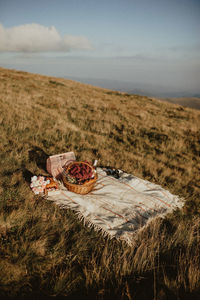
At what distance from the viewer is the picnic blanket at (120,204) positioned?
3.38 metres

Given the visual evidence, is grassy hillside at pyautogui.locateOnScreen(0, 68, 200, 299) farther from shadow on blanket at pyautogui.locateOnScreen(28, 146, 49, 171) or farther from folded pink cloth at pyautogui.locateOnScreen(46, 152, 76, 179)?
folded pink cloth at pyautogui.locateOnScreen(46, 152, 76, 179)

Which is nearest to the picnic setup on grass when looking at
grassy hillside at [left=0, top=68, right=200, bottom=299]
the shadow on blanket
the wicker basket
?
the wicker basket

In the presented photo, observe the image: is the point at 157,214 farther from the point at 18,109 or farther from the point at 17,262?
the point at 18,109

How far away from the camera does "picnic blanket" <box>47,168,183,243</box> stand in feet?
11.1

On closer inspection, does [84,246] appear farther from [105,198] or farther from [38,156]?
[38,156]

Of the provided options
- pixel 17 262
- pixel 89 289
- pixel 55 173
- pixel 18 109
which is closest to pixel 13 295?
pixel 17 262

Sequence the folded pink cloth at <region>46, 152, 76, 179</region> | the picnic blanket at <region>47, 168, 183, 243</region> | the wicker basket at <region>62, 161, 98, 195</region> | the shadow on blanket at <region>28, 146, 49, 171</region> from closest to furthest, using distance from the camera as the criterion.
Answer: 1. the picnic blanket at <region>47, 168, 183, 243</region>
2. the wicker basket at <region>62, 161, 98, 195</region>
3. the folded pink cloth at <region>46, 152, 76, 179</region>
4. the shadow on blanket at <region>28, 146, 49, 171</region>

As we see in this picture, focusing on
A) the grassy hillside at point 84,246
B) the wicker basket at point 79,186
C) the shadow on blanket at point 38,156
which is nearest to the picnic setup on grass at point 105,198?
the wicker basket at point 79,186

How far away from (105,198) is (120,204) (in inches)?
14.5

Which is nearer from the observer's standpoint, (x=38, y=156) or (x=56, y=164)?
(x=56, y=164)

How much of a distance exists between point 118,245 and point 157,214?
132cm

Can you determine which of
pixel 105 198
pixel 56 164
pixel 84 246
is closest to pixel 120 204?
pixel 105 198

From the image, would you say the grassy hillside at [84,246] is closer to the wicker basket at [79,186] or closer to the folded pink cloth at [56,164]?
the folded pink cloth at [56,164]

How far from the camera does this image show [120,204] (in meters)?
4.05
